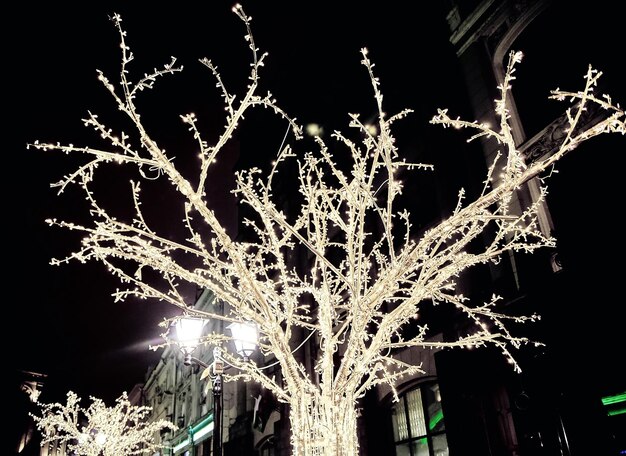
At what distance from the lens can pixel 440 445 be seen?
852cm

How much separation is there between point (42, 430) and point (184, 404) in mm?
50233

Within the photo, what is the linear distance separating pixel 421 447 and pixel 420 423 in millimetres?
474

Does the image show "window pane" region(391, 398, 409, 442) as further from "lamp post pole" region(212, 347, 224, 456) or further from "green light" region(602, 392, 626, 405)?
"lamp post pole" region(212, 347, 224, 456)

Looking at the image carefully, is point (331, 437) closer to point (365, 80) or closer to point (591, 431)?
point (591, 431)

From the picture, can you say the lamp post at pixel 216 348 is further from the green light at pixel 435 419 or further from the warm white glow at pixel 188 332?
the green light at pixel 435 419

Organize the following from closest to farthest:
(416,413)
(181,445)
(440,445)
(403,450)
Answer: (440,445), (416,413), (403,450), (181,445)

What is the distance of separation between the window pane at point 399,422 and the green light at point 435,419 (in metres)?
0.80

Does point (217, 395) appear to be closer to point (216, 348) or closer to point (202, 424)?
point (216, 348)

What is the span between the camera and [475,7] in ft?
32.8

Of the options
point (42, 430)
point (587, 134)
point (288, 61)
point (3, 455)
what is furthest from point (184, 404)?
point (42, 430)

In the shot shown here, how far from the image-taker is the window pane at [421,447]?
29.1 ft

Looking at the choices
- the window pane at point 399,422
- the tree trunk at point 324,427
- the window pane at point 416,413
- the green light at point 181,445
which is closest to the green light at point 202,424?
the green light at point 181,445

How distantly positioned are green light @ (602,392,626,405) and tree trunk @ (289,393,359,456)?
4.61m

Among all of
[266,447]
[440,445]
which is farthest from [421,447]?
[266,447]
